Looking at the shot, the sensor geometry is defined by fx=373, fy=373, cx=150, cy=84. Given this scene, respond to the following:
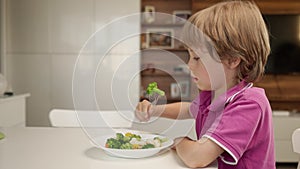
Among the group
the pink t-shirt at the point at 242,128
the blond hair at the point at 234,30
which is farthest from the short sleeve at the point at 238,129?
the blond hair at the point at 234,30

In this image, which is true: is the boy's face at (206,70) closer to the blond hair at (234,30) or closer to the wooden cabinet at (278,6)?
the blond hair at (234,30)

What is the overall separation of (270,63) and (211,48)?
301cm

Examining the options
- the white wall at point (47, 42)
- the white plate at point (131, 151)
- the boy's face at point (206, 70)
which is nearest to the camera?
the boy's face at point (206, 70)

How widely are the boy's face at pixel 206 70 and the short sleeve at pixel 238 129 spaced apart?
0.22 feet

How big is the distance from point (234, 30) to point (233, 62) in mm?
84

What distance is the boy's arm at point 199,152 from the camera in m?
0.75

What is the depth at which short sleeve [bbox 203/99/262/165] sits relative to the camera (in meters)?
0.74

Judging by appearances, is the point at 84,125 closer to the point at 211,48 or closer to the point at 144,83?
the point at 211,48

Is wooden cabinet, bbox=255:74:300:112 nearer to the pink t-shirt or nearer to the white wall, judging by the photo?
the white wall

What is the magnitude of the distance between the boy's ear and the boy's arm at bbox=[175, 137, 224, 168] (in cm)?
17

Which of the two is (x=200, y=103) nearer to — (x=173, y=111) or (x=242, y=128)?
(x=173, y=111)

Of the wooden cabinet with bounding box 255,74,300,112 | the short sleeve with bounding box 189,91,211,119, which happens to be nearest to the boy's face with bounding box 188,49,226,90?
the short sleeve with bounding box 189,91,211,119

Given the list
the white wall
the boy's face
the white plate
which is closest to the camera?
the boy's face

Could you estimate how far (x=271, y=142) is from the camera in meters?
A: 0.81
